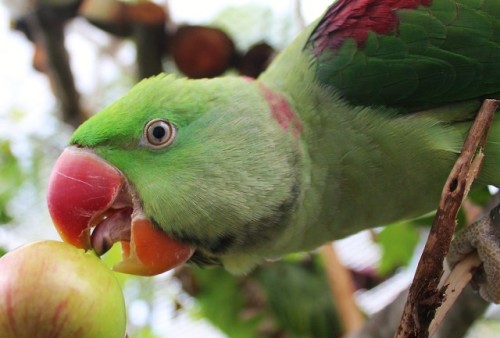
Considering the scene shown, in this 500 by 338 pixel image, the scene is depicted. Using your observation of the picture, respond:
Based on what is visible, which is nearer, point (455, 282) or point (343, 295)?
point (455, 282)

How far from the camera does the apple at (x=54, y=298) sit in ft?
3.43

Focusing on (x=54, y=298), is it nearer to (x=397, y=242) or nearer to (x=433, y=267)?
(x=433, y=267)

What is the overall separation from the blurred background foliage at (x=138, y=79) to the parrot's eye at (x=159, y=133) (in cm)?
112

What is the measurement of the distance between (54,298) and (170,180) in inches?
18.0

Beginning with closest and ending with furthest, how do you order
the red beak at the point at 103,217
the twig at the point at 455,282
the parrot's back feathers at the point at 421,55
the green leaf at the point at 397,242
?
the twig at the point at 455,282, the red beak at the point at 103,217, the parrot's back feathers at the point at 421,55, the green leaf at the point at 397,242

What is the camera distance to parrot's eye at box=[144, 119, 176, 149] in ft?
4.83

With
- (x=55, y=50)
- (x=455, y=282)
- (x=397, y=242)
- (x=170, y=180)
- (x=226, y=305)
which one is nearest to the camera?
(x=455, y=282)

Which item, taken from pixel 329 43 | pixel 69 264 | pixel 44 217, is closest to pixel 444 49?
pixel 329 43

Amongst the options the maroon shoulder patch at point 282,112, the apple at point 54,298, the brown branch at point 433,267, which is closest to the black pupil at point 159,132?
the maroon shoulder patch at point 282,112

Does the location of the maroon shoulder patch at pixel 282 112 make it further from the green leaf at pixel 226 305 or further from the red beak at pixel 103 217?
the green leaf at pixel 226 305

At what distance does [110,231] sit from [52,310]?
0.44m

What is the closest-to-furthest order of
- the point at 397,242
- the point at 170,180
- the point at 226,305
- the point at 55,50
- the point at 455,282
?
the point at 455,282
the point at 170,180
the point at 397,242
the point at 55,50
the point at 226,305

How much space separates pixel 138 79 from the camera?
9.43ft

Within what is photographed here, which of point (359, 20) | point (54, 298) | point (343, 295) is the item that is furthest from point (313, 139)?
point (343, 295)
